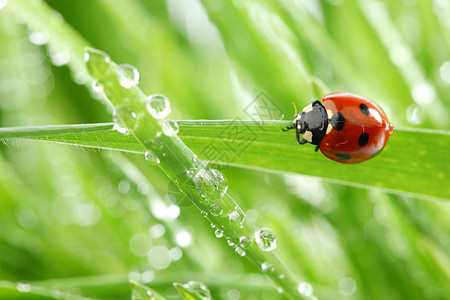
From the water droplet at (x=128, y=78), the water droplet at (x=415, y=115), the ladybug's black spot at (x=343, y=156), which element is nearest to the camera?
the water droplet at (x=128, y=78)

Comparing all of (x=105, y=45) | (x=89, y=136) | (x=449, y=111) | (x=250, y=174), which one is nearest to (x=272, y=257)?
(x=89, y=136)

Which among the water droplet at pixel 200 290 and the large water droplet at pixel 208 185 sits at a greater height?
the large water droplet at pixel 208 185

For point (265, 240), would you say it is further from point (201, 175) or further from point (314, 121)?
point (314, 121)

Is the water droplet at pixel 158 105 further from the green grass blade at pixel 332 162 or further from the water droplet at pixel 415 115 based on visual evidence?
the water droplet at pixel 415 115

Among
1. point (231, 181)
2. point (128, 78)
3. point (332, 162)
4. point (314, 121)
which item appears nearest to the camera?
point (128, 78)

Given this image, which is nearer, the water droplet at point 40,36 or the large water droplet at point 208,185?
the large water droplet at point 208,185

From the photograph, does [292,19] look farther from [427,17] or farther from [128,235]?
[128,235]

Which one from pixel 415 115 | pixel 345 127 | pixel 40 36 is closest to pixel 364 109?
pixel 345 127

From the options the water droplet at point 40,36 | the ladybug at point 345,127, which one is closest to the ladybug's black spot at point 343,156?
the ladybug at point 345,127
